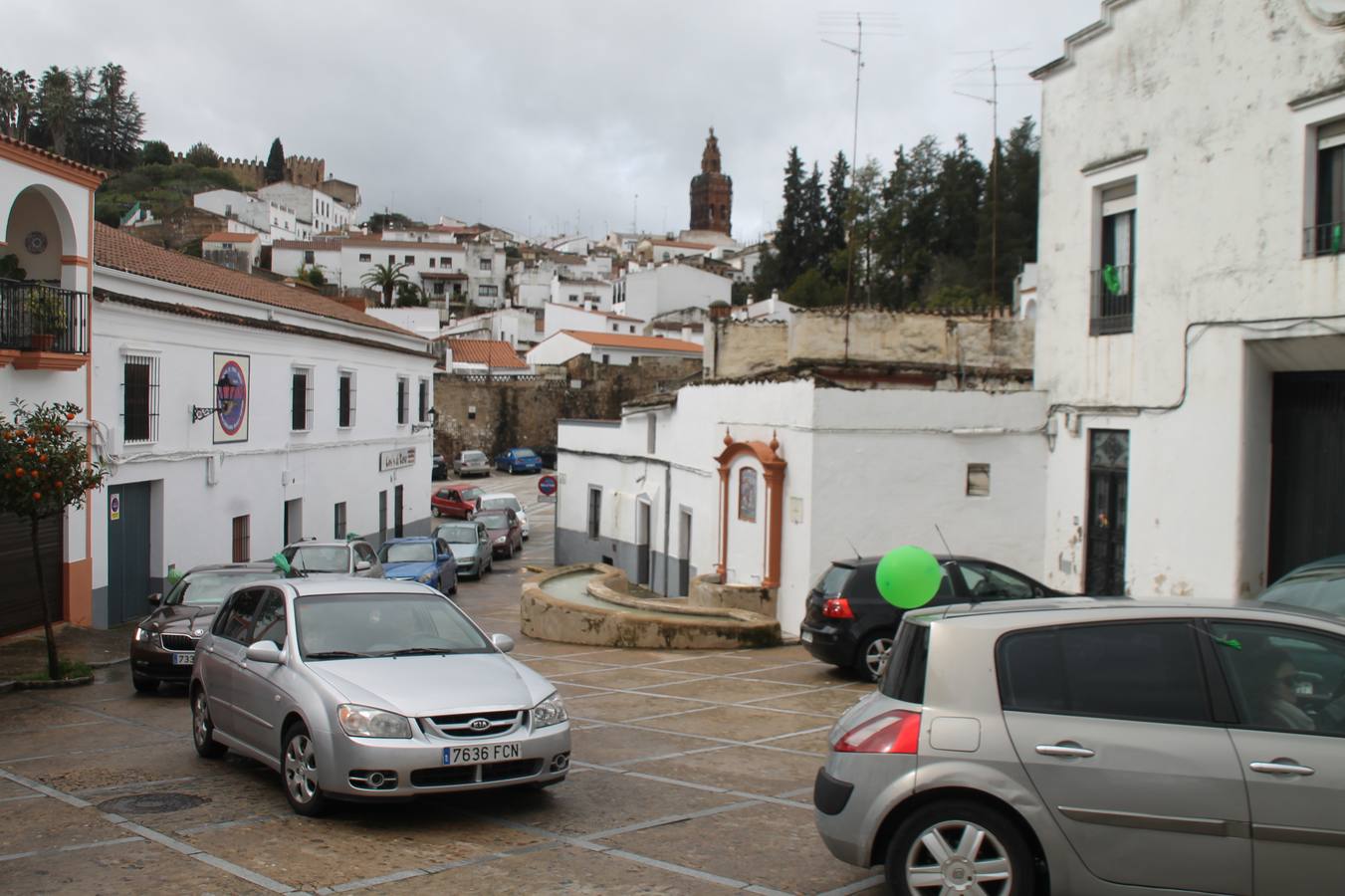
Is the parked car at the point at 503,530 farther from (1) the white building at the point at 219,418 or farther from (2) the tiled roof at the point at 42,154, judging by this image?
(2) the tiled roof at the point at 42,154

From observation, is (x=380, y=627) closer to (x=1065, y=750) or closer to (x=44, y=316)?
(x=1065, y=750)

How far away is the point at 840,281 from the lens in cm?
6366

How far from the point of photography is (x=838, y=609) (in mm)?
12367

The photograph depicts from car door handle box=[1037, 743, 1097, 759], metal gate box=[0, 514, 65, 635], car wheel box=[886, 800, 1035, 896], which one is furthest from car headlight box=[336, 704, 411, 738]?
metal gate box=[0, 514, 65, 635]

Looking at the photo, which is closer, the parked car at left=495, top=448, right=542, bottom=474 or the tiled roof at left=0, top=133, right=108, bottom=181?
the tiled roof at left=0, top=133, right=108, bottom=181

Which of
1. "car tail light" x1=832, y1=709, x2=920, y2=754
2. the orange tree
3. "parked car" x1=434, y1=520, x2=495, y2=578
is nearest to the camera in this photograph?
"car tail light" x1=832, y1=709, x2=920, y2=754

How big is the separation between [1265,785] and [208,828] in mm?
5872

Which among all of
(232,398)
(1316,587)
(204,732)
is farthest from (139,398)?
(1316,587)

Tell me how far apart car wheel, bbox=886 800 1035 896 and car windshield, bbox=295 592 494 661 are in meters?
3.82

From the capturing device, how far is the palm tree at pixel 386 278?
261 feet

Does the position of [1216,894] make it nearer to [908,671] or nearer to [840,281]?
[908,671]

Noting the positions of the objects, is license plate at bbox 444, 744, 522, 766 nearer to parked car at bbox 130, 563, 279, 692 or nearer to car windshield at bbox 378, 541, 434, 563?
parked car at bbox 130, 563, 279, 692

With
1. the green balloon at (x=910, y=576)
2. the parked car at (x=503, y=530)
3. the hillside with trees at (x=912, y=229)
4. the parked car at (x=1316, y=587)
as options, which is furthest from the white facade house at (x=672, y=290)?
the parked car at (x=1316, y=587)

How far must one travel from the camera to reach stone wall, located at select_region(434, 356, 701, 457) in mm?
63719
